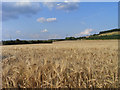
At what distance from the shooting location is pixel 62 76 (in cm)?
214

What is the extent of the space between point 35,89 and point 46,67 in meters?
0.56

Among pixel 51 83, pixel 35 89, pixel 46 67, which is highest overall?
pixel 46 67

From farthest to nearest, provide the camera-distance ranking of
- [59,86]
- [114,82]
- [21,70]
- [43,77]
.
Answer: [21,70] < [43,77] < [114,82] < [59,86]

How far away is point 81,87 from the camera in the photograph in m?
2.03

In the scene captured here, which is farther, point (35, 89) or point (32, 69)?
point (32, 69)

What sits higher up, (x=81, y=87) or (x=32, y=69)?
(x=32, y=69)

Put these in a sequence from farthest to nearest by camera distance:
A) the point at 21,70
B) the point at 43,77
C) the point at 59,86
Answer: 1. the point at 21,70
2. the point at 43,77
3. the point at 59,86

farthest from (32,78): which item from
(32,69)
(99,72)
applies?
(99,72)

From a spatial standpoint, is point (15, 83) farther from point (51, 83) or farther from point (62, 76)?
point (62, 76)

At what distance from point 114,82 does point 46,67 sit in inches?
55.5

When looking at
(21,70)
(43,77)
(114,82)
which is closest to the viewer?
(114,82)

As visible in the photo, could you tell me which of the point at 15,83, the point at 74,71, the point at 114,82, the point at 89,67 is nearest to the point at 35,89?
the point at 15,83

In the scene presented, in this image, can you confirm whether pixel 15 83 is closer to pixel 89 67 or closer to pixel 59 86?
pixel 59 86

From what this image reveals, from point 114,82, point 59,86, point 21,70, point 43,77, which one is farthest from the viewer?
point 21,70
